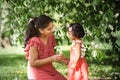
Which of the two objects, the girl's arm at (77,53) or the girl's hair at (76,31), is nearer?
the girl's arm at (77,53)

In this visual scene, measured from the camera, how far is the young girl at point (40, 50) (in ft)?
16.6

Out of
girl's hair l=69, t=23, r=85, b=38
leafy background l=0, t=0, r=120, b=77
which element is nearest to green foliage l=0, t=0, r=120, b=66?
leafy background l=0, t=0, r=120, b=77

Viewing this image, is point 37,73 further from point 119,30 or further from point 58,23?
point 119,30

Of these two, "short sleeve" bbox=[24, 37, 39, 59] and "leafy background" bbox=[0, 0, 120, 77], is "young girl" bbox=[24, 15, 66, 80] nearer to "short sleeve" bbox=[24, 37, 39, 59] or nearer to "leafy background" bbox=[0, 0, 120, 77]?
"short sleeve" bbox=[24, 37, 39, 59]

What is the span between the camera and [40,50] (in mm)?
5152

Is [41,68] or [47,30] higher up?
[47,30]

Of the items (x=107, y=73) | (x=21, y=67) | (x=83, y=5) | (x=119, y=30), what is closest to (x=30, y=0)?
(x=83, y=5)

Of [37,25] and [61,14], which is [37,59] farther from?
[61,14]

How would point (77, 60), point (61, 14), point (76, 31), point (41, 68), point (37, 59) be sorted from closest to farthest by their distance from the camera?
point (37, 59) → point (41, 68) → point (77, 60) → point (76, 31) → point (61, 14)

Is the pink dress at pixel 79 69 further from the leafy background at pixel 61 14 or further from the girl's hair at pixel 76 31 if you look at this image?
the leafy background at pixel 61 14

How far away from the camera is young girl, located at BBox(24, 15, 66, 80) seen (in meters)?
5.05

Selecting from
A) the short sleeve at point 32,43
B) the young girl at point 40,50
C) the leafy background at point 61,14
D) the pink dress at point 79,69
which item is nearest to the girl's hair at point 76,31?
the pink dress at point 79,69

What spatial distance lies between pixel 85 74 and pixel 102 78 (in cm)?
491

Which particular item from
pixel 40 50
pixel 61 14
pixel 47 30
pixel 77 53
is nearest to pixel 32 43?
pixel 40 50
